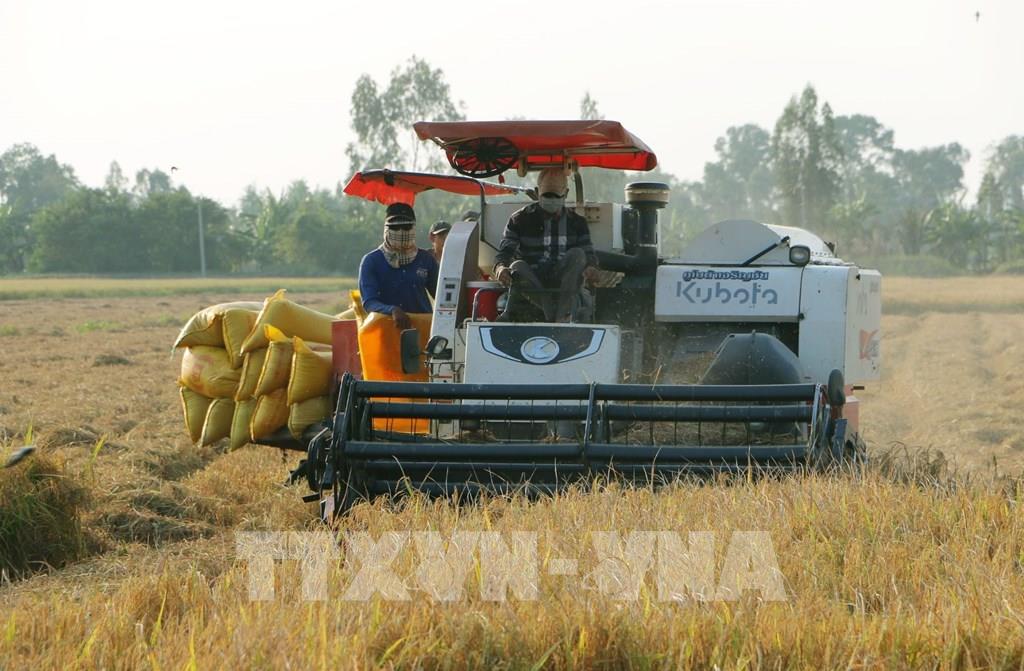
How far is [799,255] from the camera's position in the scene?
7551 mm

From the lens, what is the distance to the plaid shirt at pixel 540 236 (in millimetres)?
7578

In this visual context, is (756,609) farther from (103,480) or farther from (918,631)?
(103,480)

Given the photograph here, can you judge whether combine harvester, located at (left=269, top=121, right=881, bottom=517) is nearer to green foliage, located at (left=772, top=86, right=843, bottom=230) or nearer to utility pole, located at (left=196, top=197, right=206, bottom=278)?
utility pole, located at (left=196, top=197, right=206, bottom=278)

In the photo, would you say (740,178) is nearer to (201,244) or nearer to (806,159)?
(806,159)

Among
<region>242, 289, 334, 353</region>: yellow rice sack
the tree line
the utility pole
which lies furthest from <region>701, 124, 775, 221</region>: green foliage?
<region>242, 289, 334, 353</region>: yellow rice sack

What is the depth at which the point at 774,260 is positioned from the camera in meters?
7.80

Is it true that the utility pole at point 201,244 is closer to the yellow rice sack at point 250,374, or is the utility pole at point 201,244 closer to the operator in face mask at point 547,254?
the yellow rice sack at point 250,374

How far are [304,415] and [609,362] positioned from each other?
250 cm

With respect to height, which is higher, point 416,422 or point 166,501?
point 416,422

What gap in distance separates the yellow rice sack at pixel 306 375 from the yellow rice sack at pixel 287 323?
342mm

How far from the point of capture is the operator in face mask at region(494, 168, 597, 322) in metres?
7.36

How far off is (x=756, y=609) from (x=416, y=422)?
3.73m

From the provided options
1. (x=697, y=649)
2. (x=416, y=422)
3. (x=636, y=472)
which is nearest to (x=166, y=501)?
(x=416, y=422)

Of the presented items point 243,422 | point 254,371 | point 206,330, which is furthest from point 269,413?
point 206,330
